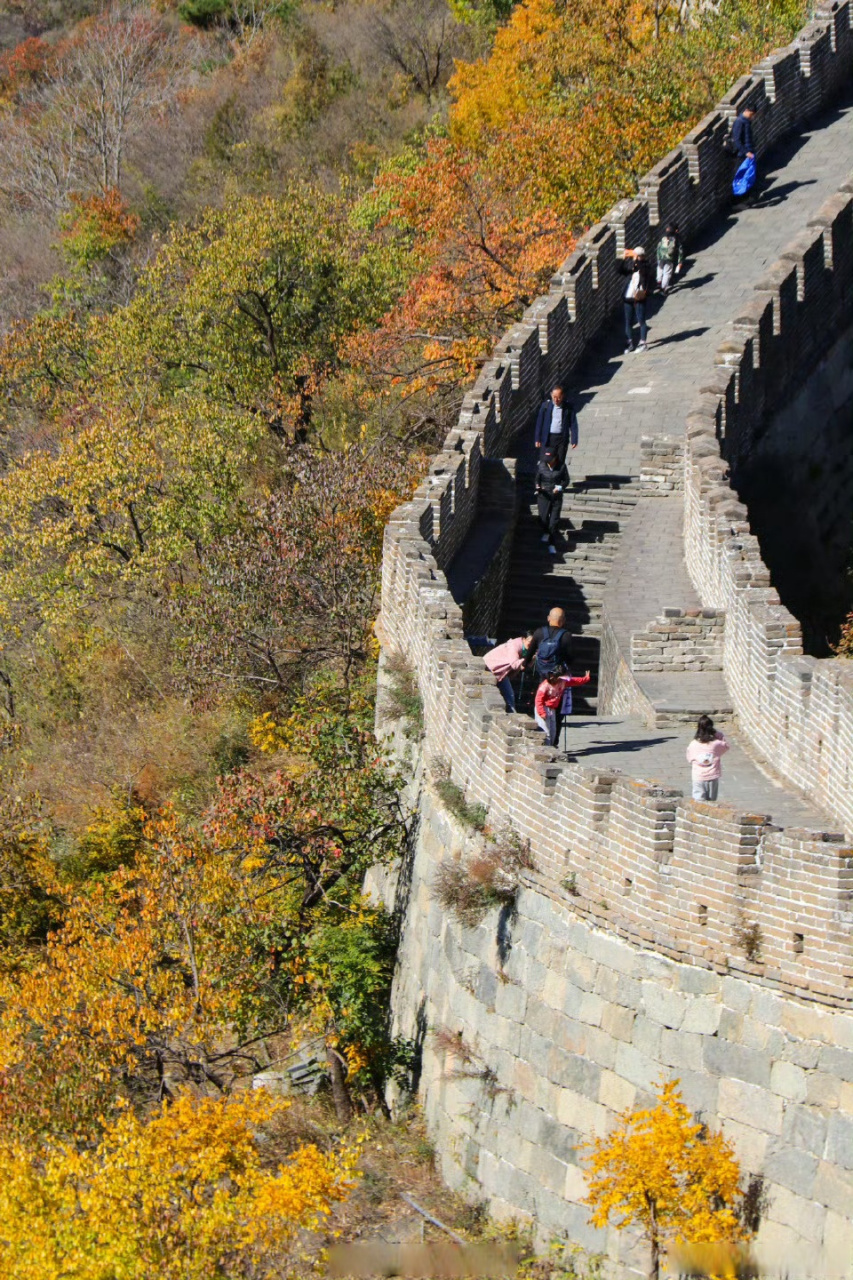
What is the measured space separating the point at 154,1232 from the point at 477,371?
2209 cm

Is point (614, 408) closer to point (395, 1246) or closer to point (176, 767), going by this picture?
point (176, 767)

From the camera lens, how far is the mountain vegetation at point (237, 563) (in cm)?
2045

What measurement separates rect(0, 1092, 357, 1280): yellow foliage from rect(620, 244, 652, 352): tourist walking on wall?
15791 mm

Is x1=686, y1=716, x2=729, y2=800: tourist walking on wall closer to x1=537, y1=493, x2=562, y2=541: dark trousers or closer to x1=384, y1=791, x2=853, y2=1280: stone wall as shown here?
x1=384, y1=791, x2=853, y2=1280: stone wall

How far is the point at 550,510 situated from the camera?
26.6m

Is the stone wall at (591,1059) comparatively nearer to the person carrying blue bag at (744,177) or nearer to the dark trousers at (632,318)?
the dark trousers at (632,318)

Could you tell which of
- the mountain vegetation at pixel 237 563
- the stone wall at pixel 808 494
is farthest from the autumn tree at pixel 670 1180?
the stone wall at pixel 808 494

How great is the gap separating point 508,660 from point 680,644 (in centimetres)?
202

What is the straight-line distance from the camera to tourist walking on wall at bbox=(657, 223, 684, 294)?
32438 mm

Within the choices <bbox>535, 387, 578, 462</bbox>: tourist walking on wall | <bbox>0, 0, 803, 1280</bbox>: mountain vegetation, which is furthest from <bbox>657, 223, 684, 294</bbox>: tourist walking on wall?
<bbox>535, 387, 578, 462</bbox>: tourist walking on wall

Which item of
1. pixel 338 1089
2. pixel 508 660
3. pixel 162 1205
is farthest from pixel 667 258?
pixel 162 1205

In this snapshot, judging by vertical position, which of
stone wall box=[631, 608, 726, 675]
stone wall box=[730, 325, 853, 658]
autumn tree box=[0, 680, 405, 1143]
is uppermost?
stone wall box=[631, 608, 726, 675]

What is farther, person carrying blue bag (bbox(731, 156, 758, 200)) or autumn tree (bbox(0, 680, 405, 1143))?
person carrying blue bag (bbox(731, 156, 758, 200))

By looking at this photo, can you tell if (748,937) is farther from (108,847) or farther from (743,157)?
(743,157)
